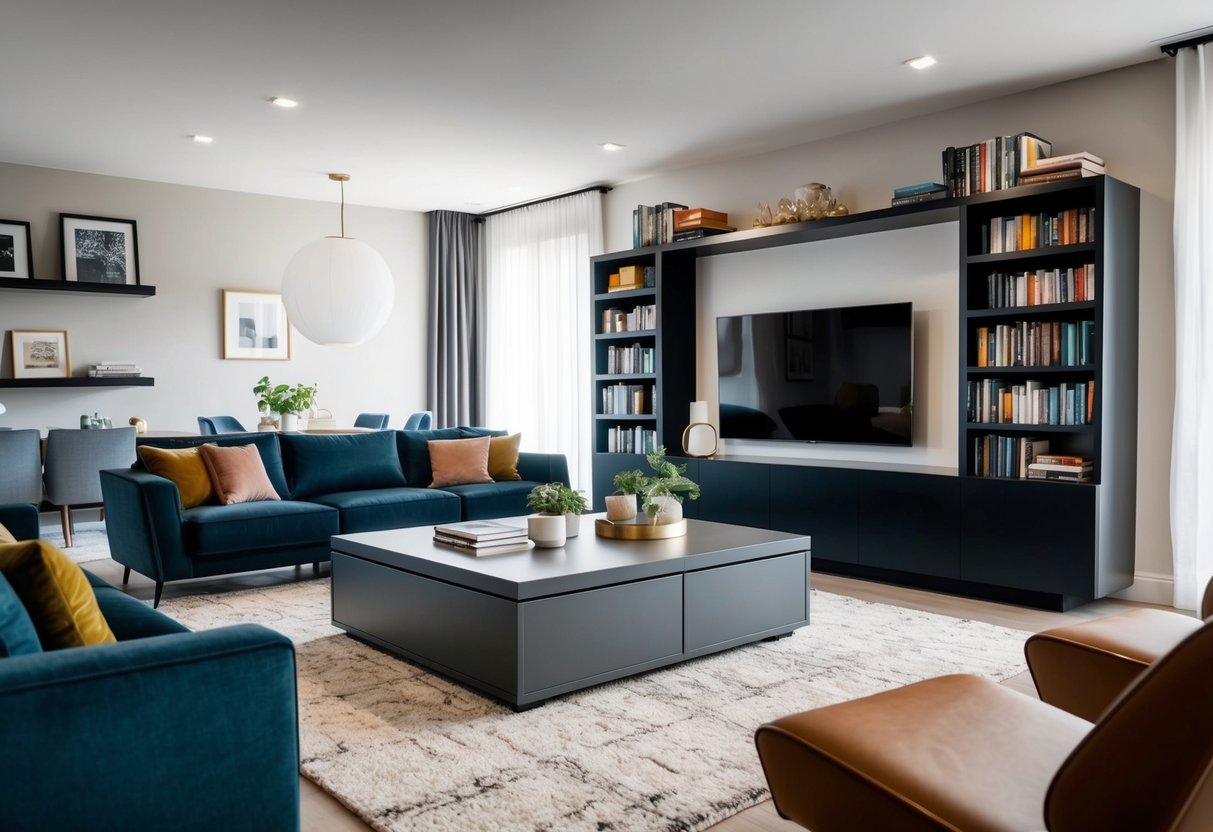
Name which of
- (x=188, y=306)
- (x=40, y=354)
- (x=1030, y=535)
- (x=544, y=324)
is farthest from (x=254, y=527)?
(x=544, y=324)

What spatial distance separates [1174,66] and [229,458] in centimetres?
479

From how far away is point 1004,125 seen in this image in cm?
483

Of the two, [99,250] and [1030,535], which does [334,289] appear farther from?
[1030,535]

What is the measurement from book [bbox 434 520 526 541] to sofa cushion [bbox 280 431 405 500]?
1.76 m

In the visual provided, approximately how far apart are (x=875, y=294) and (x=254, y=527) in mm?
3560

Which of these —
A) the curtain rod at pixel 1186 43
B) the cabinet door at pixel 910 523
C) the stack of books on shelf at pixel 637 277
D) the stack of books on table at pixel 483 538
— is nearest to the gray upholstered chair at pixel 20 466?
the stack of books on table at pixel 483 538

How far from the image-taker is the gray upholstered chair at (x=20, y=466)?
18.4 ft

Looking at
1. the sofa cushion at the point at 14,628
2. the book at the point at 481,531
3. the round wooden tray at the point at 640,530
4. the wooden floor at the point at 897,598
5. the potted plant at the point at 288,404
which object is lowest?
the wooden floor at the point at 897,598

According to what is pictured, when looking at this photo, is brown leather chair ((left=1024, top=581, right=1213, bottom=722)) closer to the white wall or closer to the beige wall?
the beige wall

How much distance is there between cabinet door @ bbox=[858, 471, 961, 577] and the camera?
4.47 m

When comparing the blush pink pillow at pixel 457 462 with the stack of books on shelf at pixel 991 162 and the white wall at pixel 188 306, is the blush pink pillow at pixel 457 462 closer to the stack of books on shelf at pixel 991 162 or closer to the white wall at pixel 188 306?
the white wall at pixel 188 306

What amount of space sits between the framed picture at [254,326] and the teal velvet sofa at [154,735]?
6.30m

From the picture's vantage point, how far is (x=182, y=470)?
443 cm

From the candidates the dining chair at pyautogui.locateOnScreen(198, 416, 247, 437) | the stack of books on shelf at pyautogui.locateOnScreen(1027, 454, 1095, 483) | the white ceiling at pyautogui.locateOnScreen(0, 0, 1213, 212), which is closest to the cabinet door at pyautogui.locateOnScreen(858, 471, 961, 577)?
the stack of books on shelf at pyautogui.locateOnScreen(1027, 454, 1095, 483)
